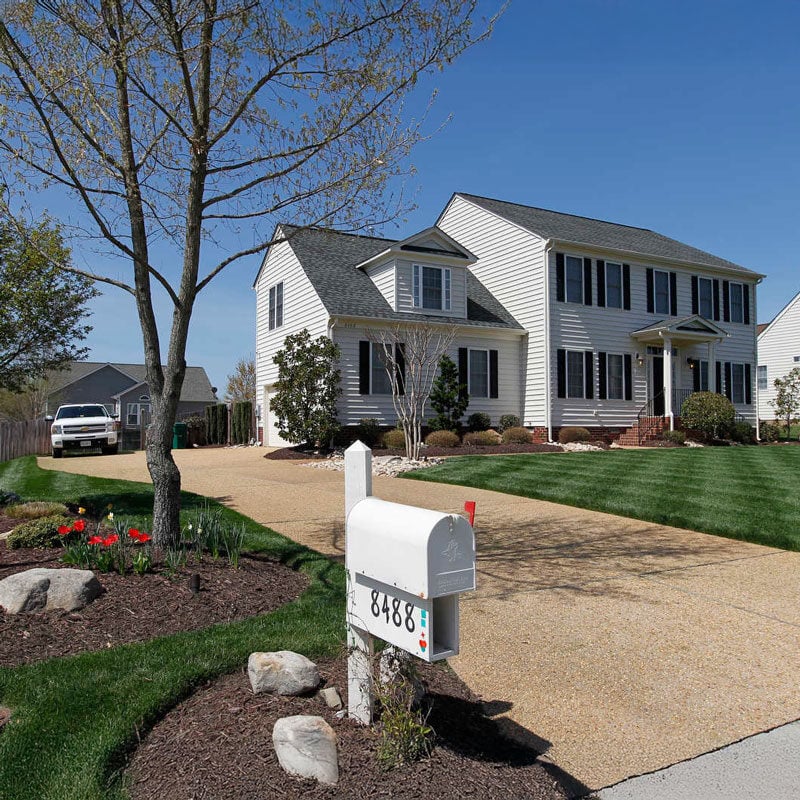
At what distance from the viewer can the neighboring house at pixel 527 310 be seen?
2045 cm

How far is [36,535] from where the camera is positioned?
595cm

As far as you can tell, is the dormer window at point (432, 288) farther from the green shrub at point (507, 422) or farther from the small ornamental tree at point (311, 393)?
the green shrub at point (507, 422)

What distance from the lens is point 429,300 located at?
826 inches

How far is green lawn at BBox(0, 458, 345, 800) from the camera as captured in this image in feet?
8.98

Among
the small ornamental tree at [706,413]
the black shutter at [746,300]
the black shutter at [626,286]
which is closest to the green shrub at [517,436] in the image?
the small ornamental tree at [706,413]

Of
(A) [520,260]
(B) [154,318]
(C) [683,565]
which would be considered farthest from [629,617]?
(A) [520,260]

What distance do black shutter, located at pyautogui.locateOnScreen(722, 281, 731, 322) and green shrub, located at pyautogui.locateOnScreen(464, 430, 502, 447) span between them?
1154cm

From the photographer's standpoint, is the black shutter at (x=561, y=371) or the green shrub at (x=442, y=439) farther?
the black shutter at (x=561, y=371)

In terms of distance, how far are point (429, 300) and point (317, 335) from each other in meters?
3.68

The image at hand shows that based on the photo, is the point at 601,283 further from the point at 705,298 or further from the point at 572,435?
the point at 572,435

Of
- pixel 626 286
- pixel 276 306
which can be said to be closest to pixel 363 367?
pixel 276 306

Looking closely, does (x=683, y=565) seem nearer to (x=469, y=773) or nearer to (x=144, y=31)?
(x=469, y=773)

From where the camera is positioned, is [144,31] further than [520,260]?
No

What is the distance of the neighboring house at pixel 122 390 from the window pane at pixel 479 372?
3173cm
